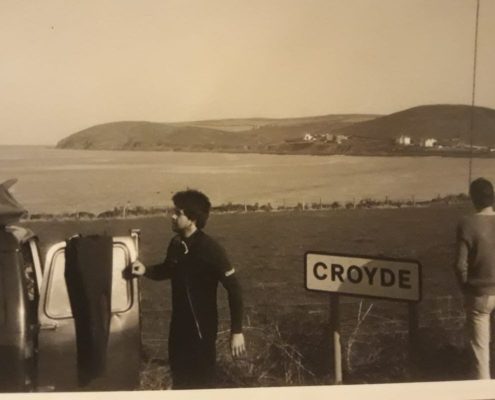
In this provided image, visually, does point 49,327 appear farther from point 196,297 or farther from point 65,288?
point 196,297

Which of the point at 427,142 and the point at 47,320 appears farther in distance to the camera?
the point at 427,142

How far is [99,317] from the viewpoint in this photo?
175 centimetres

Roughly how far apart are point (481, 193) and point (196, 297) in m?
0.80

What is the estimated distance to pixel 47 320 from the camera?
1751 millimetres

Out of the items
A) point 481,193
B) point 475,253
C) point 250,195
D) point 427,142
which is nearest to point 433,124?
point 427,142

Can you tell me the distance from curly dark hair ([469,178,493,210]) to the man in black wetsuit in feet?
2.20

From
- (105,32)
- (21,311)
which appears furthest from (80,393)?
(105,32)

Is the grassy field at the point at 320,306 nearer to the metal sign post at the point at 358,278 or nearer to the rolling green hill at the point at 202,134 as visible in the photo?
the metal sign post at the point at 358,278

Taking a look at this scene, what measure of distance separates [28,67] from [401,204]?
40.4 inches

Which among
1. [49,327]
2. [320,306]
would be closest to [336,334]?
[320,306]

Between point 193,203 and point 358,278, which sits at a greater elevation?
point 193,203

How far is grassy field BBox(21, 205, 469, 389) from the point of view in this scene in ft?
6.00

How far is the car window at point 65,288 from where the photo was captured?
1.75 metres

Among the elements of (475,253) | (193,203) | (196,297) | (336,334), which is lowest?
(336,334)
